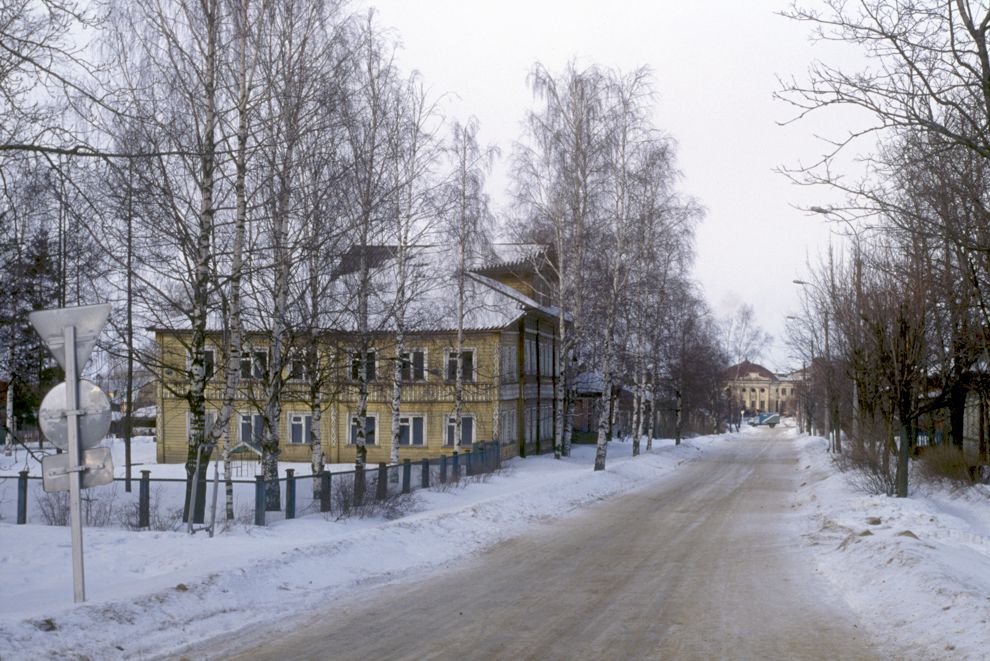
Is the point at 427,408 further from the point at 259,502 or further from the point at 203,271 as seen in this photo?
the point at 203,271

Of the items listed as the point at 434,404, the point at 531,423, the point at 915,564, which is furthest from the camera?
the point at 531,423

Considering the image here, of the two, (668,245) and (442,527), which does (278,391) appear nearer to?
(442,527)

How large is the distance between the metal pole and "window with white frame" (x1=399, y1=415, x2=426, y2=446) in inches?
1137

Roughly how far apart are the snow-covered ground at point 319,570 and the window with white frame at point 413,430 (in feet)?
56.6

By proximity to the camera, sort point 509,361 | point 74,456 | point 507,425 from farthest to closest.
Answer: point 509,361, point 507,425, point 74,456

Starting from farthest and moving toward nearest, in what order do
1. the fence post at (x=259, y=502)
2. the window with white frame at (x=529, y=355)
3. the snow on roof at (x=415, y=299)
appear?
the window with white frame at (x=529, y=355), the snow on roof at (x=415, y=299), the fence post at (x=259, y=502)

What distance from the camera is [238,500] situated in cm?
1945

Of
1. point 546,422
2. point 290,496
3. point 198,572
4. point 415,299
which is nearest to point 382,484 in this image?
point 290,496

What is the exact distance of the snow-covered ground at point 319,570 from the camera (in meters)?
8.07

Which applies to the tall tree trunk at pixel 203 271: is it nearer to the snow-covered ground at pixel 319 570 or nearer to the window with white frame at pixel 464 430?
the snow-covered ground at pixel 319 570

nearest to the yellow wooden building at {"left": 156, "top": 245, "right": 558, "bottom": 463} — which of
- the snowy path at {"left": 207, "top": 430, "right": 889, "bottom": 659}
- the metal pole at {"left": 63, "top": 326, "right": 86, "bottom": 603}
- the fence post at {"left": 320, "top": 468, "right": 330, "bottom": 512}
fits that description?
the fence post at {"left": 320, "top": 468, "right": 330, "bottom": 512}

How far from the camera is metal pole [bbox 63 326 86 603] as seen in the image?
27.1ft

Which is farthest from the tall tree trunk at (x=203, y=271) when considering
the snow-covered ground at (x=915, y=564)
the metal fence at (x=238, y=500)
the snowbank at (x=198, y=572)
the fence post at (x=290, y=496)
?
the snow-covered ground at (x=915, y=564)

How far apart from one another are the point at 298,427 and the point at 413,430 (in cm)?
493
